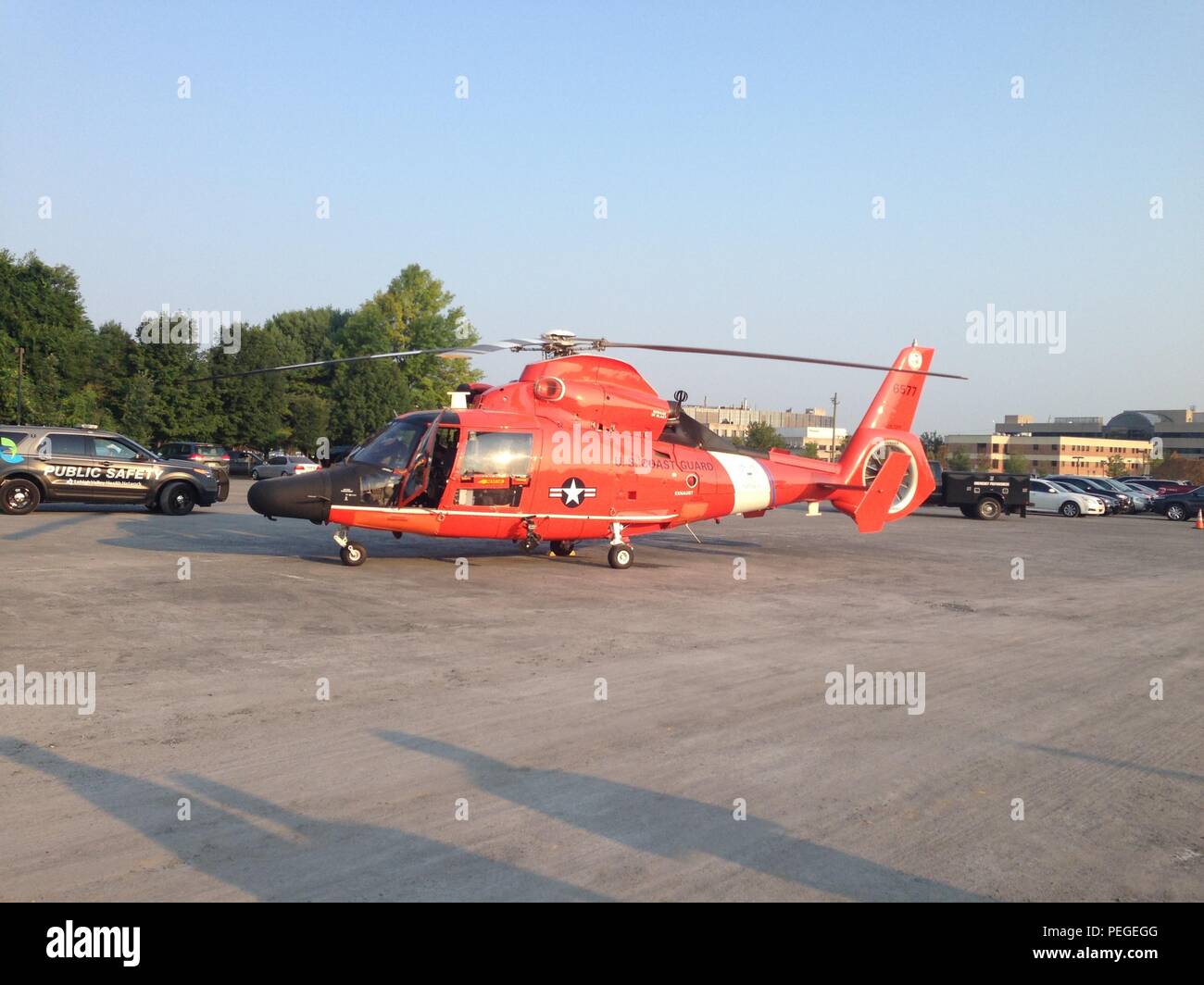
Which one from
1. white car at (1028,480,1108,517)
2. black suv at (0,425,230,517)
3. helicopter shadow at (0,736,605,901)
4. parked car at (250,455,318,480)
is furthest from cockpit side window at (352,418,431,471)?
parked car at (250,455,318,480)

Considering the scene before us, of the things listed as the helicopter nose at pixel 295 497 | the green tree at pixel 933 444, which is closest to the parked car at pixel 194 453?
the helicopter nose at pixel 295 497

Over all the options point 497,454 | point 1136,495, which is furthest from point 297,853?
point 1136,495

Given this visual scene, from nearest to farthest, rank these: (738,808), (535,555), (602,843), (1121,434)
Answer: (602,843)
(738,808)
(535,555)
(1121,434)

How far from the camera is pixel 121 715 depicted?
7328 millimetres

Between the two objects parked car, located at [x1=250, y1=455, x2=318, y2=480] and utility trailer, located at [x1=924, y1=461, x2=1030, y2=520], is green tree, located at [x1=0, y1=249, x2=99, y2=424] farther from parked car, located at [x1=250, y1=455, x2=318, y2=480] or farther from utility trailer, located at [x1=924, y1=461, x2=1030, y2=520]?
utility trailer, located at [x1=924, y1=461, x2=1030, y2=520]

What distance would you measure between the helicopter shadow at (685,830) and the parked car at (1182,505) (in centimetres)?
4061

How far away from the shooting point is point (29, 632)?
33.1 ft

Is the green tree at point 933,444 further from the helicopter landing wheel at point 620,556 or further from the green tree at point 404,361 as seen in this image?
the helicopter landing wheel at point 620,556

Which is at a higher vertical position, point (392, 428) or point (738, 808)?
point (392, 428)
